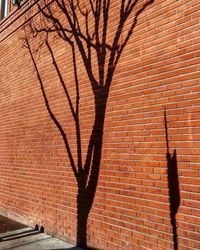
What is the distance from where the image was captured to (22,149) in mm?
7754

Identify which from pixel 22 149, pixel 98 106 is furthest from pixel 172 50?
pixel 22 149

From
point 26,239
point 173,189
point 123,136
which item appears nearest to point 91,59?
point 123,136

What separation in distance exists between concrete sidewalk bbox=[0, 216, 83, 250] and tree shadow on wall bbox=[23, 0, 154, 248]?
46 centimetres

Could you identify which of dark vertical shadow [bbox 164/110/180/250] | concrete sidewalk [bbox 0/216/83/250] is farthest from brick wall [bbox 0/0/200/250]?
concrete sidewalk [bbox 0/216/83/250]

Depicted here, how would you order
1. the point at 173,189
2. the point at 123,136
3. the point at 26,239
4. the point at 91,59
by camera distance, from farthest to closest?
the point at 26,239
the point at 91,59
the point at 123,136
the point at 173,189

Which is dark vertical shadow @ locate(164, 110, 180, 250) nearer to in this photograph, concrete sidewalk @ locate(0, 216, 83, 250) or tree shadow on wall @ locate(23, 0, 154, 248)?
tree shadow on wall @ locate(23, 0, 154, 248)

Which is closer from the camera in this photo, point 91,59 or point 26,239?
point 91,59

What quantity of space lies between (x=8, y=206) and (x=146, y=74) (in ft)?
17.2

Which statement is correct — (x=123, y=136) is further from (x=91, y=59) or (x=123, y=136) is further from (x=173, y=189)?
(x=91, y=59)

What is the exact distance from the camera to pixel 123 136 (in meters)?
4.82

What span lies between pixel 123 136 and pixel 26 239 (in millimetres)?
2744

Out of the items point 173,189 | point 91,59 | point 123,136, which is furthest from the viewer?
point 91,59

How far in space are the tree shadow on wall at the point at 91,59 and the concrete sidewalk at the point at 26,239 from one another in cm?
46

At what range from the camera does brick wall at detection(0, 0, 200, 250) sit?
3.95m
